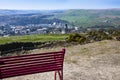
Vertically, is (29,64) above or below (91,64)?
above

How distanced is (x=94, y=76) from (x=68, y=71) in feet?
4.04

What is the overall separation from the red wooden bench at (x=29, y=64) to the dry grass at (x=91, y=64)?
2.45 meters

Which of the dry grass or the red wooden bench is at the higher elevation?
the red wooden bench

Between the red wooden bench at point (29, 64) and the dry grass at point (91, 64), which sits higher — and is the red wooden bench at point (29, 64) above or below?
above

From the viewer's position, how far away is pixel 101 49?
1820 centimetres

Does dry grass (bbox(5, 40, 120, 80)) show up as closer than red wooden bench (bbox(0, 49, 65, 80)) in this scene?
No

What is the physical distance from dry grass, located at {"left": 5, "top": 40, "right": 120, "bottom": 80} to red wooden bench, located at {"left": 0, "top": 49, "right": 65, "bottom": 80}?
2.45 meters

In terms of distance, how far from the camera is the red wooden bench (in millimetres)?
8453

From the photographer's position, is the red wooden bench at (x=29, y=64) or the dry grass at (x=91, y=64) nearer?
the red wooden bench at (x=29, y=64)

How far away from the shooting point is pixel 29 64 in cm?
887

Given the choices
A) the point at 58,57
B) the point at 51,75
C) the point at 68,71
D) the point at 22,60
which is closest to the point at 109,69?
the point at 68,71

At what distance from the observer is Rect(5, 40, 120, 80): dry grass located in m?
12.1

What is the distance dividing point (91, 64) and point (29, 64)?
592cm

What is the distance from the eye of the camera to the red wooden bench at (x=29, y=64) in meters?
8.45
